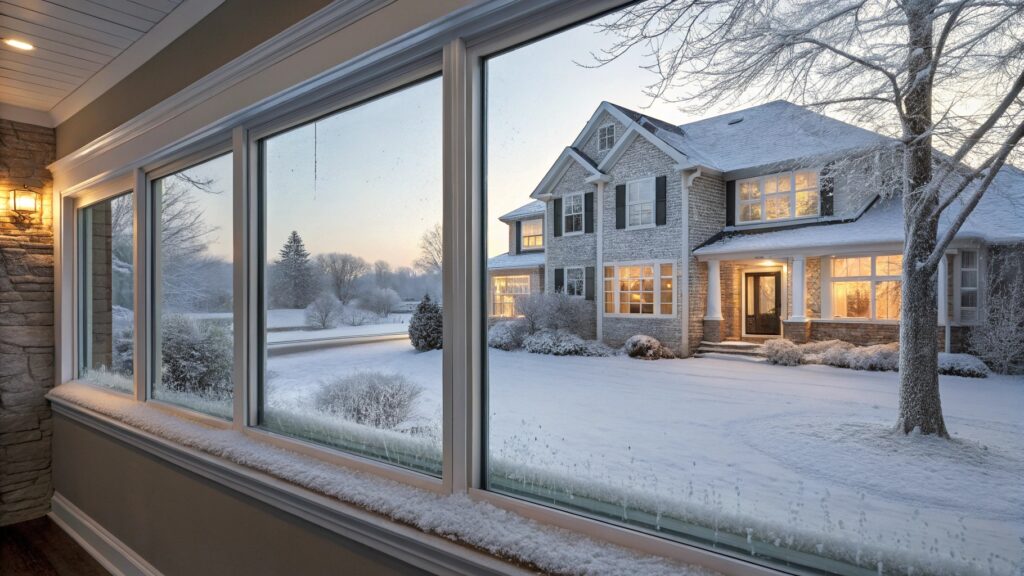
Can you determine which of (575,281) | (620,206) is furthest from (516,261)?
(620,206)

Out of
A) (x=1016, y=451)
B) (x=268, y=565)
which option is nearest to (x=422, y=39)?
(x=1016, y=451)

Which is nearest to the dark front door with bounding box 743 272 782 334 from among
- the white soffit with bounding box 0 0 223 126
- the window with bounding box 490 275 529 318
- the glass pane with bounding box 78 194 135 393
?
the window with bounding box 490 275 529 318

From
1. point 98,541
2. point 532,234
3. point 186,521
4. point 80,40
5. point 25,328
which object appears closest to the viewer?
point 532,234

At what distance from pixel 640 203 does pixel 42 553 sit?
3.84 meters

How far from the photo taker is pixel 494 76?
4.99ft

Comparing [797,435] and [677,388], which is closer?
[797,435]

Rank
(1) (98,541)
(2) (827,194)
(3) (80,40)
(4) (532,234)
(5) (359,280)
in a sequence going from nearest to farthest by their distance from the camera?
1. (2) (827,194)
2. (4) (532,234)
3. (5) (359,280)
4. (3) (80,40)
5. (1) (98,541)

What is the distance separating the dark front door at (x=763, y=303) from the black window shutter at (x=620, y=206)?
311 millimetres

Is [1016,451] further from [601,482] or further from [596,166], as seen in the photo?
[596,166]

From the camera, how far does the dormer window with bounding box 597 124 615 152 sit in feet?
4.20

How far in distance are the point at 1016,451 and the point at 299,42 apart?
208cm

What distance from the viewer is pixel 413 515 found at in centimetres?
142

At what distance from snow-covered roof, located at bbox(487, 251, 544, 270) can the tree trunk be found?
0.77 metres

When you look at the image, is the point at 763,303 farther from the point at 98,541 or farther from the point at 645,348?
the point at 98,541
